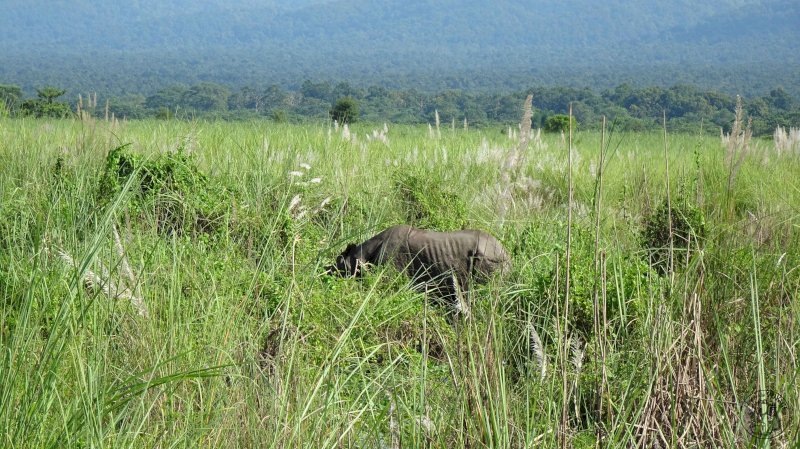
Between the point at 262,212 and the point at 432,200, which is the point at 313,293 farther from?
the point at 432,200

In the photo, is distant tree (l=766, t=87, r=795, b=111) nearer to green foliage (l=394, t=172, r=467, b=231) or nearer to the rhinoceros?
green foliage (l=394, t=172, r=467, b=231)

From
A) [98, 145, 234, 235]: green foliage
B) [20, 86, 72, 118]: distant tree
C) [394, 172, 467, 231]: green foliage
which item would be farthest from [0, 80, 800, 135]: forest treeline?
[98, 145, 234, 235]: green foliage

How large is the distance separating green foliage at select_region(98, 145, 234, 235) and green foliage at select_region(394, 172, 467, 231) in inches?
32.6

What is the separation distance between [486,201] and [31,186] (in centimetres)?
208

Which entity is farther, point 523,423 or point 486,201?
point 486,201

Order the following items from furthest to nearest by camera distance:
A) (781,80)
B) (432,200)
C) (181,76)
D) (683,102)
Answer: (181,76) < (781,80) < (683,102) < (432,200)

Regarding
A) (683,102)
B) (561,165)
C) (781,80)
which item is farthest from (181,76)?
(561,165)

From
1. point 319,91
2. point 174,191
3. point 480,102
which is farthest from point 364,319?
point 319,91

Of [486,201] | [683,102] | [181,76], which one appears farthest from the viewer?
[181,76]

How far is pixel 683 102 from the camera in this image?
52.8m

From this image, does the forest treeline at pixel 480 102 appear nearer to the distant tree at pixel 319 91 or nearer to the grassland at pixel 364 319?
the distant tree at pixel 319 91

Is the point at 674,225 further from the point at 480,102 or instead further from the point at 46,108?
the point at 480,102

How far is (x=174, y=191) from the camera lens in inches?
153

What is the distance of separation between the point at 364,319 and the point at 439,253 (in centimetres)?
76
